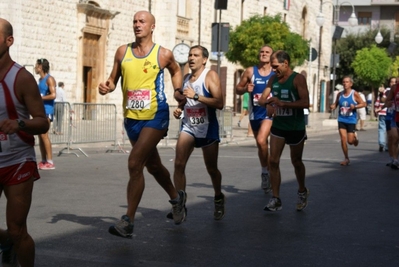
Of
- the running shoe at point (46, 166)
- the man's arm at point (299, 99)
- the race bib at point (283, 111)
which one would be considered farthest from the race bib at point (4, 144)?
the running shoe at point (46, 166)

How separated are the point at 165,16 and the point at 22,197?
36.1 meters

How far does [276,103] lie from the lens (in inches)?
409

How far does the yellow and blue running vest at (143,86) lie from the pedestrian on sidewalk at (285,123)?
227 centimetres

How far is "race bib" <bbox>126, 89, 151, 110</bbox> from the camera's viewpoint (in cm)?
854

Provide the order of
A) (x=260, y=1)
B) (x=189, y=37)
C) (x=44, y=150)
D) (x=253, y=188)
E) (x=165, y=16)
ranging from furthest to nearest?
(x=260, y=1), (x=189, y=37), (x=165, y=16), (x=44, y=150), (x=253, y=188)

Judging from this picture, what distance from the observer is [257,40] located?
3547 cm

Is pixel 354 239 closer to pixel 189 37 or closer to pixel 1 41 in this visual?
pixel 1 41

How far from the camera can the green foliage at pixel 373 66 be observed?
58312 mm

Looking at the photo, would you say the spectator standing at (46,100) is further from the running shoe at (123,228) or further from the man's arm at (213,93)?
the running shoe at (123,228)

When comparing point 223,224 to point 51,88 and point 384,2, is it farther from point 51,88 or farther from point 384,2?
point 384,2

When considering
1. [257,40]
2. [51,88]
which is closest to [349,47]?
[257,40]

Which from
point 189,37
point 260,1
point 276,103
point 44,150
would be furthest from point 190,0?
point 276,103

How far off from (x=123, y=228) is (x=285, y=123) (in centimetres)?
314

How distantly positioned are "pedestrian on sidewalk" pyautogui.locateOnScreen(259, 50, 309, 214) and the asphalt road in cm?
29
